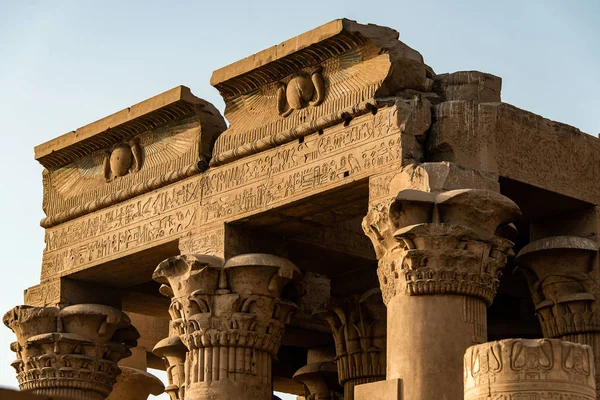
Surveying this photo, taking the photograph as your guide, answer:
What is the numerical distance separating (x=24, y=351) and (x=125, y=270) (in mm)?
1784

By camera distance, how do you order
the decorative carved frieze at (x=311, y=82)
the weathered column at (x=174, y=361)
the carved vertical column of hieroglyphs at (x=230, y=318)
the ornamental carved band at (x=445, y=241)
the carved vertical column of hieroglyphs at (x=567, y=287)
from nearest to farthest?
the ornamental carved band at (x=445, y=241), the decorative carved frieze at (x=311, y=82), the carved vertical column of hieroglyphs at (x=567, y=287), the carved vertical column of hieroglyphs at (x=230, y=318), the weathered column at (x=174, y=361)

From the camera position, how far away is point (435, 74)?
20.0m

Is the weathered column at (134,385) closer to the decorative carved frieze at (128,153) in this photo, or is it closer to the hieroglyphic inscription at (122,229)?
the hieroglyphic inscription at (122,229)

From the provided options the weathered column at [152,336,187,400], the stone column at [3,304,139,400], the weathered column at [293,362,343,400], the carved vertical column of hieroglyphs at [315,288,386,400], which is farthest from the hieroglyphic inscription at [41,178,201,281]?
the weathered column at [293,362,343,400]

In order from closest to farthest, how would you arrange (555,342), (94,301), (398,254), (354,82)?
1. (555,342)
2. (398,254)
3. (354,82)
4. (94,301)

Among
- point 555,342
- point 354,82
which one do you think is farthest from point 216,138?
point 555,342

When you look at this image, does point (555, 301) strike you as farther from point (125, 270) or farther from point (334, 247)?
point (125, 270)

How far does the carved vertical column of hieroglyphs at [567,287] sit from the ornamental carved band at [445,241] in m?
1.56

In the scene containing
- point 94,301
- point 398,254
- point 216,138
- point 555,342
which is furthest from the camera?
point 94,301

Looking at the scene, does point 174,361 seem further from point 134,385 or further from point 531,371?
point 531,371

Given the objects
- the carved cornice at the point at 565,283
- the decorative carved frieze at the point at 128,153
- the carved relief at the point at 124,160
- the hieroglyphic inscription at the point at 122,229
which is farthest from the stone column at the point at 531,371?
the carved relief at the point at 124,160

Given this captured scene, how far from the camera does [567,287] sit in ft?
65.4

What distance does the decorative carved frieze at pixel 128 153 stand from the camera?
21.7 metres

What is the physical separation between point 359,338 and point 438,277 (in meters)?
5.08
